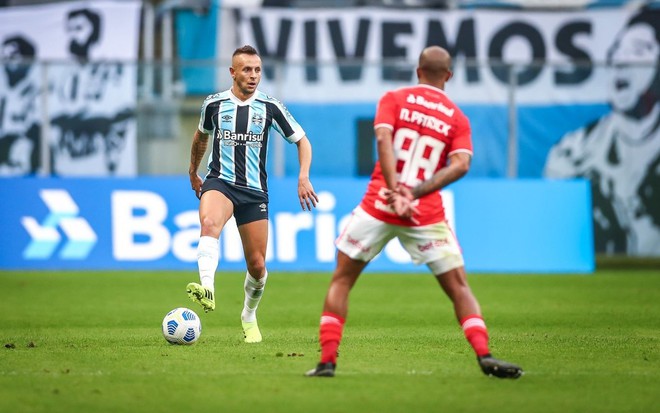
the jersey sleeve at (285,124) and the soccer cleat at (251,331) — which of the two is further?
the jersey sleeve at (285,124)

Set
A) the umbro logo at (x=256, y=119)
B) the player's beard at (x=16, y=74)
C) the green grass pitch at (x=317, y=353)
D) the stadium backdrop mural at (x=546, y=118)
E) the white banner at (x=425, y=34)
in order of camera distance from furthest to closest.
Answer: the white banner at (x=425, y=34) < the stadium backdrop mural at (x=546, y=118) < the player's beard at (x=16, y=74) < the umbro logo at (x=256, y=119) < the green grass pitch at (x=317, y=353)

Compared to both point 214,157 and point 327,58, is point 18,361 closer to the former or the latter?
point 214,157

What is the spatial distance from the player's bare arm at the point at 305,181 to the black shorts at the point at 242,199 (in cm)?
36

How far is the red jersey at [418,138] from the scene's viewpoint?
7762 millimetres

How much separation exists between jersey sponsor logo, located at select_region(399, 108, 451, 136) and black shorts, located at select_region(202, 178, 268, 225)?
2687mm

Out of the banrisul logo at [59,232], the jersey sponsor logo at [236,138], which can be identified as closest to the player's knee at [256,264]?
the jersey sponsor logo at [236,138]

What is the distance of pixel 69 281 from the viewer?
16.6 meters

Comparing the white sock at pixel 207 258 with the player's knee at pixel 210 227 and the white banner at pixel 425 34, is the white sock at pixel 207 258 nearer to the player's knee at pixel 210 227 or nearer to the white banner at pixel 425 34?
the player's knee at pixel 210 227

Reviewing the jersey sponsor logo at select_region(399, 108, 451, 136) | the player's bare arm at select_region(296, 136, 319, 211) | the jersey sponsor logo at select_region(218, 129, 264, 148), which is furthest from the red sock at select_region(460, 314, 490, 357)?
the jersey sponsor logo at select_region(218, 129, 264, 148)

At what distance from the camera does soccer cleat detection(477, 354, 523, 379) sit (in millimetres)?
7680

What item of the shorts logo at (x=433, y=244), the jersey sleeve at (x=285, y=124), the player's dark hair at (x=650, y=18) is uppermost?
the player's dark hair at (x=650, y=18)

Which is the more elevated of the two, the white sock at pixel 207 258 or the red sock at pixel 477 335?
the white sock at pixel 207 258

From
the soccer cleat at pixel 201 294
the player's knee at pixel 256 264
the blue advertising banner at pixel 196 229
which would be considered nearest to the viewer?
the soccer cleat at pixel 201 294

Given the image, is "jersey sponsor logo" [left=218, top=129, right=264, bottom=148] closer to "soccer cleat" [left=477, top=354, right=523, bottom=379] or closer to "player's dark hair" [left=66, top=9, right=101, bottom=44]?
"soccer cleat" [left=477, top=354, right=523, bottom=379]
